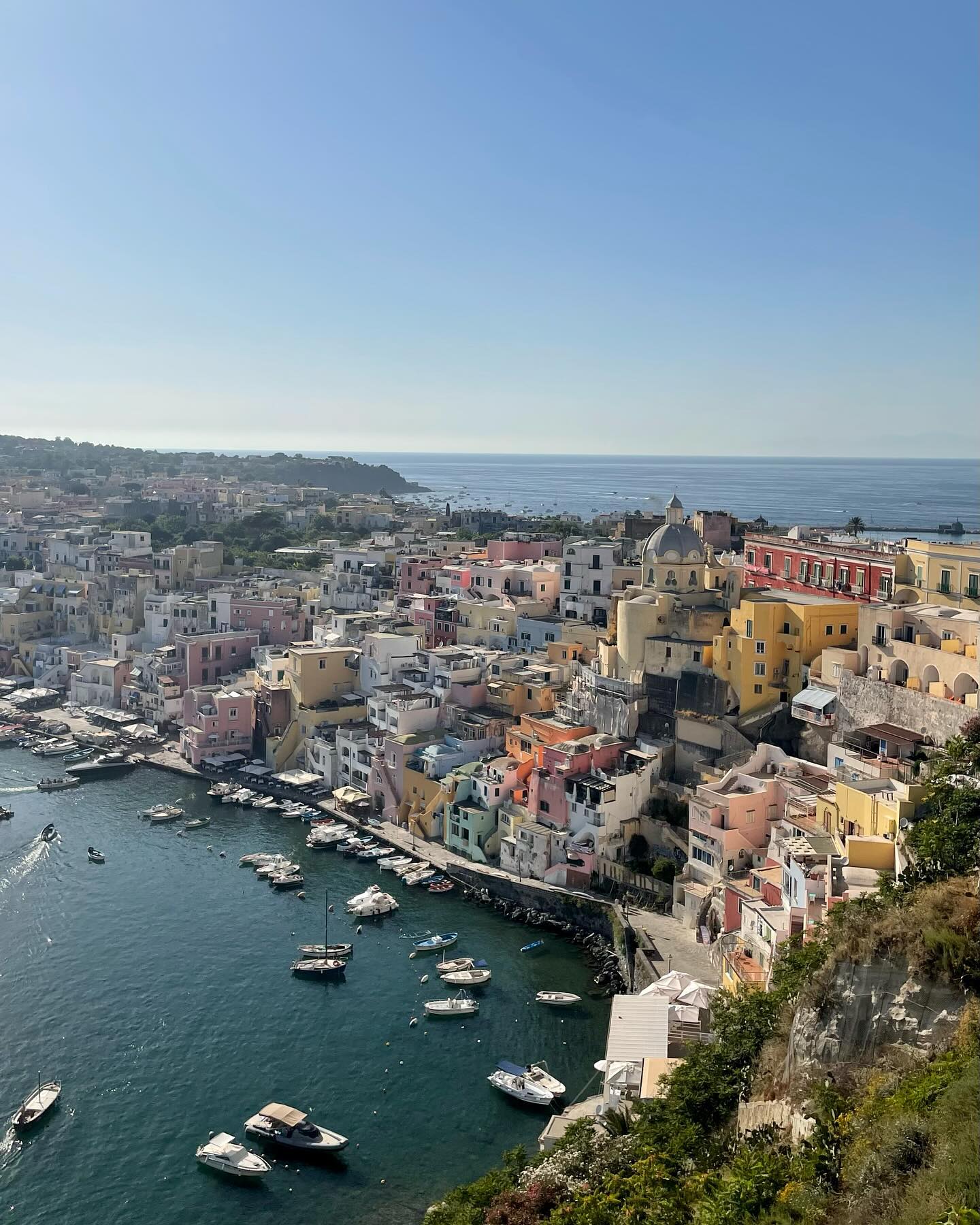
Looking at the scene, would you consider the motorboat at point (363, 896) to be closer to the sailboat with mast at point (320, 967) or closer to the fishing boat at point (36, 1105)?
the sailboat with mast at point (320, 967)

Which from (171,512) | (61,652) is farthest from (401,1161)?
(171,512)

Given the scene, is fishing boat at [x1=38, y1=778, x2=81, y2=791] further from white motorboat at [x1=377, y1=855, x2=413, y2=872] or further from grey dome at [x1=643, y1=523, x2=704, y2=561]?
grey dome at [x1=643, y1=523, x2=704, y2=561]

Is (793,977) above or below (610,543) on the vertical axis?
below

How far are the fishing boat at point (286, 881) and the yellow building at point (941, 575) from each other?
1183 cm

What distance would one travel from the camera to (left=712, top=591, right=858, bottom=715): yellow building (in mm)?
18469

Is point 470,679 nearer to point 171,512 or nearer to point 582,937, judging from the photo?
point 582,937

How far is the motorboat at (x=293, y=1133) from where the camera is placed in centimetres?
1156

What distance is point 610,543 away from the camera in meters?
27.3

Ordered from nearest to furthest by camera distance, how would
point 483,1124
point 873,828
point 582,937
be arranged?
point 483,1124
point 873,828
point 582,937

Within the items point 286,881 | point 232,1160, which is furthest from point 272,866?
point 232,1160

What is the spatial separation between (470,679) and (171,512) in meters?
43.5

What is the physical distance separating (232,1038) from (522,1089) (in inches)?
158

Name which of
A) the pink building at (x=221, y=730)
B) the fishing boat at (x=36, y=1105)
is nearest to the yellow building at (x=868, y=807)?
the fishing boat at (x=36, y=1105)

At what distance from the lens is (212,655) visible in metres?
28.8
